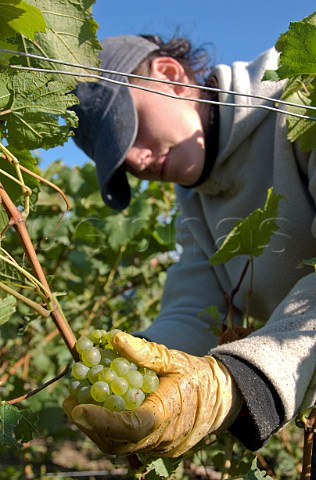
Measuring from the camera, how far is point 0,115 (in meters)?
0.98

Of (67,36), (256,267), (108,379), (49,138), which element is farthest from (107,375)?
(256,267)

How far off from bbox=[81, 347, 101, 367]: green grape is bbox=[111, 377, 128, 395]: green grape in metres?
0.04

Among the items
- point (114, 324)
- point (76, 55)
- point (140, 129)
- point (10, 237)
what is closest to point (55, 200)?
point (10, 237)

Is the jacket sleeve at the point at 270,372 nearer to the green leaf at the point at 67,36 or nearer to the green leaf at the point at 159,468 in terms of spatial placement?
the green leaf at the point at 159,468

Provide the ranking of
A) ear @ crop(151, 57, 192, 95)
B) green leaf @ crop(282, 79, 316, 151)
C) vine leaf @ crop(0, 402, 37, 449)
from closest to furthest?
1. vine leaf @ crop(0, 402, 37, 449)
2. green leaf @ crop(282, 79, 316, 151)
3. ear @ crop(151, 57, 192, 95)

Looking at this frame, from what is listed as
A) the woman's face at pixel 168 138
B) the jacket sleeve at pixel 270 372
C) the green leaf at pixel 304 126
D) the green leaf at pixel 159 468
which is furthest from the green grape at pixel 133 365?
the woman's face at pixel 168 138

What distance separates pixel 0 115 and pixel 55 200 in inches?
69.2

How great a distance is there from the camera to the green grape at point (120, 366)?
0.83 m

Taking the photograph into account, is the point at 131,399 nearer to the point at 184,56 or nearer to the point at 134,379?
the point at 134,379

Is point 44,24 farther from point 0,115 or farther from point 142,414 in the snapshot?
point 142,414

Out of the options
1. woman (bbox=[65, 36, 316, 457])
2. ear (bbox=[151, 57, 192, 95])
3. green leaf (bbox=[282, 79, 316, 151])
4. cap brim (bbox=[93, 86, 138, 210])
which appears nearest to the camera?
green leaf (bbox=[282, 79, 316, 151])

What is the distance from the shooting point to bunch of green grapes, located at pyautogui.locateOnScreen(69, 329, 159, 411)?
32.0 inches

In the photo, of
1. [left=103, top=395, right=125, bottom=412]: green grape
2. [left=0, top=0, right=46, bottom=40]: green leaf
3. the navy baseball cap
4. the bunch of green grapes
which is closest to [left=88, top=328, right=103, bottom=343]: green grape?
the bunch of green grapes

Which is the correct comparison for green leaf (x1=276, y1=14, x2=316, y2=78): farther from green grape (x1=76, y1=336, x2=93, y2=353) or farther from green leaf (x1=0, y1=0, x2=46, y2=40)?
green grape (x1=76, y1=336, x2=93, y2=353)
